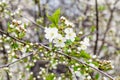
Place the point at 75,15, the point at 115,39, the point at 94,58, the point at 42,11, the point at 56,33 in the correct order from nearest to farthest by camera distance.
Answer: the point at 56,33 → the point at 94,58 → the point at 42,11 → the point at 115,39 → the point at 75,15

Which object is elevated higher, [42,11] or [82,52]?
[42,11]

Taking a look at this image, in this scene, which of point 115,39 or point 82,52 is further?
point 115,39

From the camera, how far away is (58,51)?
220cm

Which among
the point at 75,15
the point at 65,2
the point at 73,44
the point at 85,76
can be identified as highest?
the point at 65,2

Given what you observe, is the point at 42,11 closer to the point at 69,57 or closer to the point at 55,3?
the point at 55,3

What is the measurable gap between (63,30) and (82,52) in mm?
266

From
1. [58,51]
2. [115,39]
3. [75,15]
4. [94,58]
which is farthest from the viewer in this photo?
[75,15]

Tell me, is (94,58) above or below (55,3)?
below

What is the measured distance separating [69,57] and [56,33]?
0.30 m

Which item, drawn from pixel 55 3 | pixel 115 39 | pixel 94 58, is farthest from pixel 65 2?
pixel 94 58

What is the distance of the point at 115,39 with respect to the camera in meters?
5.23

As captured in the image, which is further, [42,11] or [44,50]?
[42,11]

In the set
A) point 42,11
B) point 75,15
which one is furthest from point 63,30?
point 75,15

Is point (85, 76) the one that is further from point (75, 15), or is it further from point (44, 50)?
point (75, 15)
